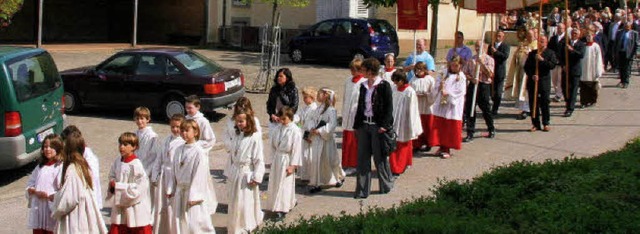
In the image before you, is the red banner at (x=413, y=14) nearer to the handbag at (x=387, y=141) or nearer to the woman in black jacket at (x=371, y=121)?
the woman in black jacket at (x=371, y=121)

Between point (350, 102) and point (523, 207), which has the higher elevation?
point (350, 102)

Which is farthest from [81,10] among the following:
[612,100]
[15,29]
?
[612,100]

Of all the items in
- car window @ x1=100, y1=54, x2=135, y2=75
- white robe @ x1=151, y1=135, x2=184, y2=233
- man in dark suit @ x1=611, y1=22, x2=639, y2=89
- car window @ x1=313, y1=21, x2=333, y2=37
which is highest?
car window @ x1=313, y1=21, x2=333, y2=37

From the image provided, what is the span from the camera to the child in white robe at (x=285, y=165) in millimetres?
9422

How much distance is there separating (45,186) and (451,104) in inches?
264

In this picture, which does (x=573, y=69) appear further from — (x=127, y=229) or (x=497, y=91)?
(x=127, y=229)

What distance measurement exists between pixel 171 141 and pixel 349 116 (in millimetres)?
3141

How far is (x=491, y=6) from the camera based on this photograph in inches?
567

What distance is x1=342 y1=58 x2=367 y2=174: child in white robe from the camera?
36.3ft

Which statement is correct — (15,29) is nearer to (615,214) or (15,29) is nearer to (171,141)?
(171,141)

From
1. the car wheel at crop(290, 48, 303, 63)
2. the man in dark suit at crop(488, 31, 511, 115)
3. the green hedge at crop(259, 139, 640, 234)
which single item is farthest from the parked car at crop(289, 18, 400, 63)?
the green hedge at crop(259, 139, 640, 234)

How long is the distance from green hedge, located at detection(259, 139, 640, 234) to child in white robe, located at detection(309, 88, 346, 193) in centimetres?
280

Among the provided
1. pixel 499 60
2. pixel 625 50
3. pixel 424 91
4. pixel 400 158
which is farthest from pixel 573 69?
pixel 400 158

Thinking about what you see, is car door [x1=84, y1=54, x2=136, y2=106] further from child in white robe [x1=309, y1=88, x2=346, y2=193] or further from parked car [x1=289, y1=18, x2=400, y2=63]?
parked car [x1=289, y1=18, x2=400, y2=63]
